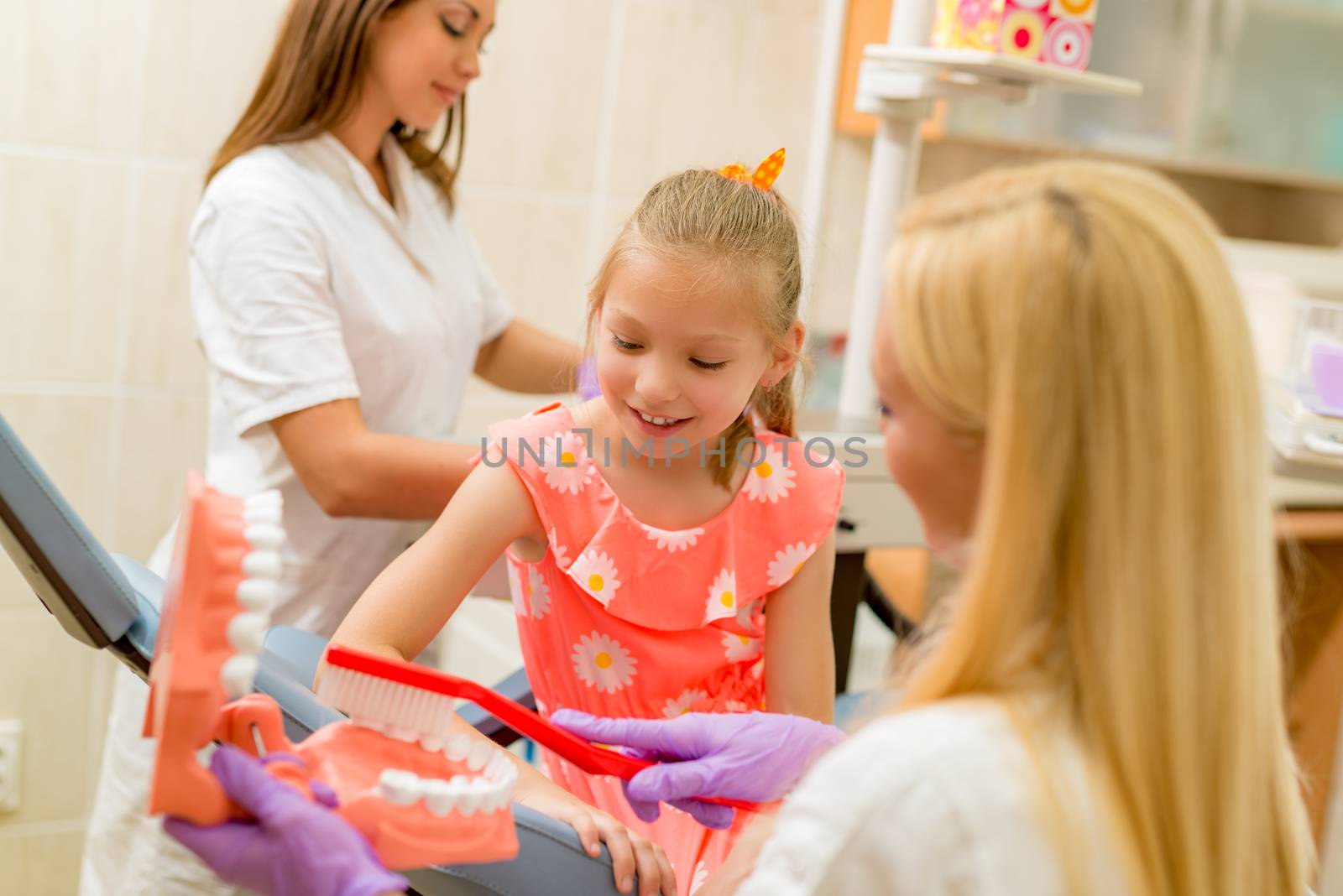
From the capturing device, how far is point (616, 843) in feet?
3.26

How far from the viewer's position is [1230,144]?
309cm

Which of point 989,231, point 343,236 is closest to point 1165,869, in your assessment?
point 989,231

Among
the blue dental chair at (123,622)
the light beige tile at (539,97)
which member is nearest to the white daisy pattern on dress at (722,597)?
the blue dental chair at (123,622)

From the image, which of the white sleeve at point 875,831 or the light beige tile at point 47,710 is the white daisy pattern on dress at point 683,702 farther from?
the light beige tile at point 47,710

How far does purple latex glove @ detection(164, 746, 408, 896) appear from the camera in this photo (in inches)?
26.1

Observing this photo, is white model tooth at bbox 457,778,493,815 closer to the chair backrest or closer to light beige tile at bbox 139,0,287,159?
the chair backrest

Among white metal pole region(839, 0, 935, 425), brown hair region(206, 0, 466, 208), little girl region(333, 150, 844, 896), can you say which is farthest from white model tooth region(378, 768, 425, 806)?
white metal pole region(839, 0, 935, 425)

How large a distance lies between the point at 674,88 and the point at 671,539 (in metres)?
1.65

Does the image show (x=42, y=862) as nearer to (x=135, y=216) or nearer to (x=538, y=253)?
(x=135, y=216)

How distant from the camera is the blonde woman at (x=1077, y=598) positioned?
68 centimetres

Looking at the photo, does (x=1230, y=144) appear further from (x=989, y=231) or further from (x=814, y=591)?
(x=989, y=231)

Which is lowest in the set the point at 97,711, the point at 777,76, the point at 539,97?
the point at 97,711

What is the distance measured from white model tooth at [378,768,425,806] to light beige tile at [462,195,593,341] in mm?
1861

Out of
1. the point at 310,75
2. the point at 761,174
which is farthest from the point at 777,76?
the point at 761,174
